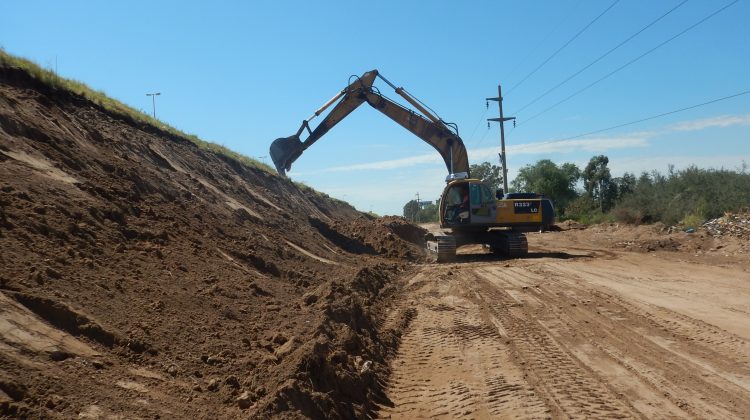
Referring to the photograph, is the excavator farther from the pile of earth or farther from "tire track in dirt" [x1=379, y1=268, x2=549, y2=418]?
"tire track in dirt" [x1=379, y1=268, x2=549, y2=418]

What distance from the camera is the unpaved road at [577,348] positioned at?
19.1 feet

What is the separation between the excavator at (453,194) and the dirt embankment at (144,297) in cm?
823

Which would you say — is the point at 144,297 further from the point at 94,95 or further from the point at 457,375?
the point at 94,95

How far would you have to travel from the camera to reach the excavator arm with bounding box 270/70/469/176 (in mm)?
24766

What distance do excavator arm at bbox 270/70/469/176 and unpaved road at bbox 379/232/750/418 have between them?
10.7 metres

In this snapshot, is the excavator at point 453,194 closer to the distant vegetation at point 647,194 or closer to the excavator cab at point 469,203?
the excavator cab at point 469,203

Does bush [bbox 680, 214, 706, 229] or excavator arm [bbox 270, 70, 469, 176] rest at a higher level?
excavator arm [bbox 270, 70, 469, 176]

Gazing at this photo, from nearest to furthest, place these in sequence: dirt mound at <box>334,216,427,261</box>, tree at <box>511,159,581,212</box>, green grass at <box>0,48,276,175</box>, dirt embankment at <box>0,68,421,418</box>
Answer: dirt embankment at <box>0,68,421,418</box> → green grass at <box>0,48,276,175</box> → dirt mound at <box>334,216,427,261</box> → tree at <box>511,159,581,212</box>

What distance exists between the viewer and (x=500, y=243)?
22594 mm

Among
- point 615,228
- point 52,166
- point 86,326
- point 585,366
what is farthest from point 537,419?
point 615,228

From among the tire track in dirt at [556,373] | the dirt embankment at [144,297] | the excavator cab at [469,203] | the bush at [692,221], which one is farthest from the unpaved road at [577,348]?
the bush at [692,221]

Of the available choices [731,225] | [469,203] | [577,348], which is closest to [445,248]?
[469,203]

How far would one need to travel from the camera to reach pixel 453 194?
2222 cm

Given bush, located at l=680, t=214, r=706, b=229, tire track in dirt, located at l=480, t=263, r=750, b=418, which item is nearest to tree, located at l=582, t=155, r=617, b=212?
bush, located at l=680, t=214, r=706, b=229
